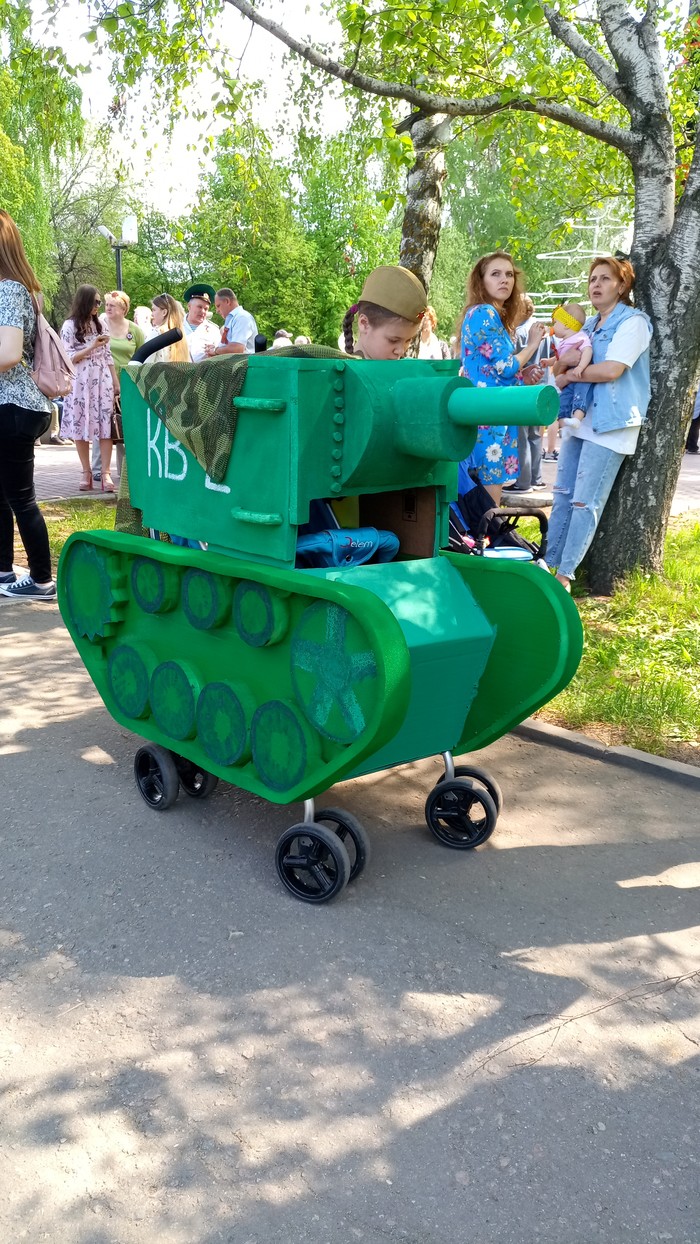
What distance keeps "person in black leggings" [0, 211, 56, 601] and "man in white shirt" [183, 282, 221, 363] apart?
454 cm

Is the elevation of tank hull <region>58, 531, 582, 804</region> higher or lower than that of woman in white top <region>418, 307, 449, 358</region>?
lower

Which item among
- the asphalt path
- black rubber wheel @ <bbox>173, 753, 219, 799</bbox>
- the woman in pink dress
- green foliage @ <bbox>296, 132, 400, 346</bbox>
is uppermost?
green foliage @ <bbox>296, 132, 400, 346</bbox>

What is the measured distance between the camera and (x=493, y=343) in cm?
Result: 557

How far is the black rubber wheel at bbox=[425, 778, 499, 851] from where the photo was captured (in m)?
3.39

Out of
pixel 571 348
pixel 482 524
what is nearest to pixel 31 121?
pixel 571 348

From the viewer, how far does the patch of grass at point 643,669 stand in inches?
176

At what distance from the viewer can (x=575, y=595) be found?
253 inches

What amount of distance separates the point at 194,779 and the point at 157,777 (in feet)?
0.49

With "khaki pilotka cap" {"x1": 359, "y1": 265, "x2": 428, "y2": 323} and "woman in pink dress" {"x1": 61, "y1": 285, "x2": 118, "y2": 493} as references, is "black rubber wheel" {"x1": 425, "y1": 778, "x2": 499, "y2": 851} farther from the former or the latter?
"woman in pink dress" {"x1": 61, "y1": 285, "x2": 118, "y2": 493}

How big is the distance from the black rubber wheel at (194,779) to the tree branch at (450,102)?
465 cm

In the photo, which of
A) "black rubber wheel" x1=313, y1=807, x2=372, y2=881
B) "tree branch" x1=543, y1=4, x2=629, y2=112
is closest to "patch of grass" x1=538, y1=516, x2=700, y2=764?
"black rubber wheel" x1=313, y1=807, x2=372, y2=881

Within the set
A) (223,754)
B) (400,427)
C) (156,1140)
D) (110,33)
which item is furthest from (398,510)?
(110,33)

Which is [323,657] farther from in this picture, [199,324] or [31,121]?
[31,121]

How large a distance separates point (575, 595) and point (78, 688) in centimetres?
306
